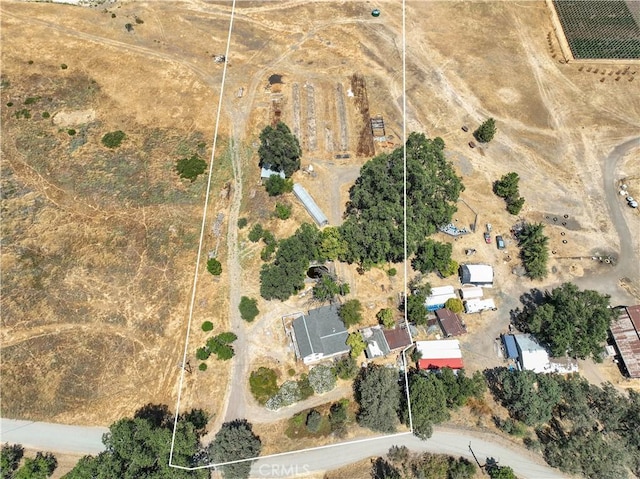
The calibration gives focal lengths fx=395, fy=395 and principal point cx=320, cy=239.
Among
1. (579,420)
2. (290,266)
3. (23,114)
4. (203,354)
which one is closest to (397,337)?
(290,266)

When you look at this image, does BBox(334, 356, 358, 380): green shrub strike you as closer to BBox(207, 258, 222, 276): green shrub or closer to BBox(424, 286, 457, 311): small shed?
BBox(424, 286, 457, 311): small shed

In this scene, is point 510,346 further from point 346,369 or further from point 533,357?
point 346,369

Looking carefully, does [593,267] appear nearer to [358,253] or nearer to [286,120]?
[358,253]

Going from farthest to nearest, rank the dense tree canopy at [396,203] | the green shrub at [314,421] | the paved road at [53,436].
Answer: the dense tree canopy at [396,203]
the paved road at [53,436]
the green shrub at [314,421]

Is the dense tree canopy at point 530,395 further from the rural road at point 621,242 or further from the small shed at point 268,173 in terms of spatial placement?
the small shed at point 268,173

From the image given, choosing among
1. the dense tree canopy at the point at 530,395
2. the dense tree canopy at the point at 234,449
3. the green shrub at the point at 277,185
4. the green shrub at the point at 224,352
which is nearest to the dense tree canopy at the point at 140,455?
the dense tree canopy at the point at 234,449
